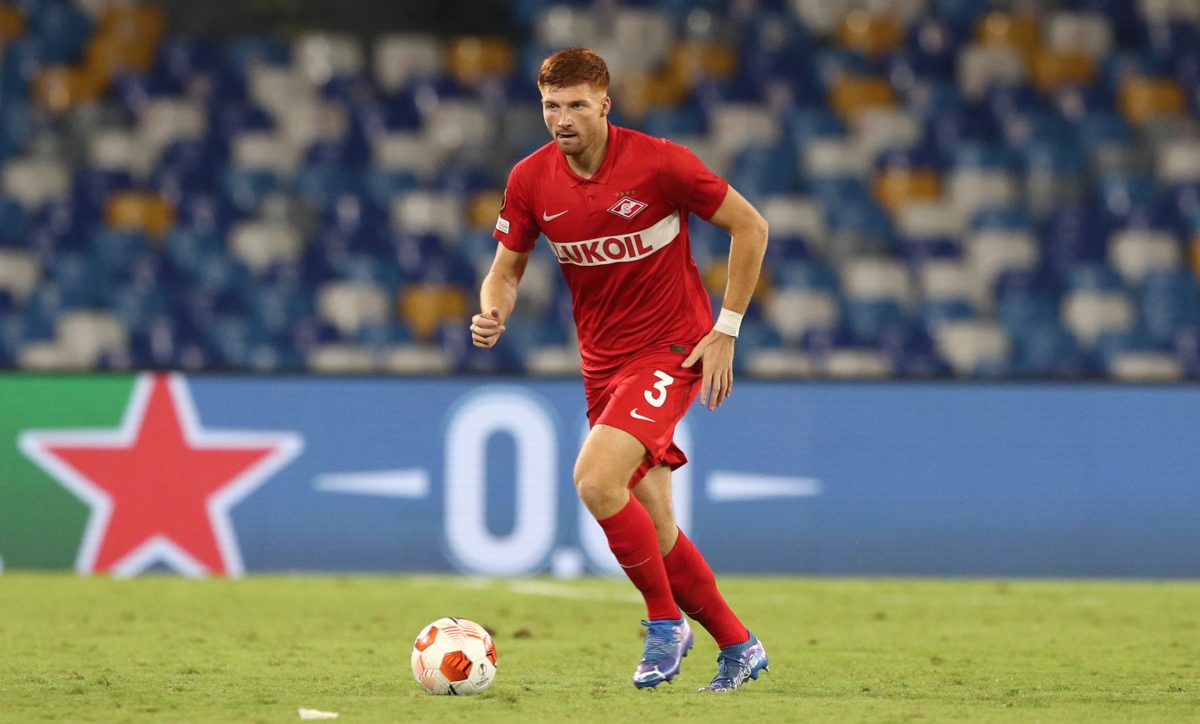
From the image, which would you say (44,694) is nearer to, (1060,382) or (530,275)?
(1060,382)

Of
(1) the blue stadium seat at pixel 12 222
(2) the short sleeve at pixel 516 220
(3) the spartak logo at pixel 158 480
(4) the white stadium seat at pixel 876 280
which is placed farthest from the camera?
(1) the blue stadium seat at pixel 12 222

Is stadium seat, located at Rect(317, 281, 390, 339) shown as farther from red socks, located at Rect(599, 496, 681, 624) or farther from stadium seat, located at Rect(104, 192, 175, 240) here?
red socks, located at Rect(599, 496, 681, 624)

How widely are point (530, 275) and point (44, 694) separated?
29.8ft

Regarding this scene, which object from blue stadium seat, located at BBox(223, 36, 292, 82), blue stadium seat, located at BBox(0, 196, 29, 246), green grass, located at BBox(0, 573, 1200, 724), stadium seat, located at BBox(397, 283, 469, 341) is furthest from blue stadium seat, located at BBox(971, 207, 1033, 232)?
blue stadium seat, located at BBox(0, 196, 29, 246)

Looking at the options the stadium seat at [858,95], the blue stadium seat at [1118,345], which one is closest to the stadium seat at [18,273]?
the stadium seat at [858,95]

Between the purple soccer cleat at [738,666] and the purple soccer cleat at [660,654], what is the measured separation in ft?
0.65

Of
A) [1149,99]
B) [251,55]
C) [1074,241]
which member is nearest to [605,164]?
[1074,241]

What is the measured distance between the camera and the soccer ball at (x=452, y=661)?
211 inches

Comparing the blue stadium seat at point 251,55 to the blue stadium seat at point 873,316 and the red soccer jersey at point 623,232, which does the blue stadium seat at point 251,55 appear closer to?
the blue stadium seat at point 873,316

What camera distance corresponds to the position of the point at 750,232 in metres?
5.48

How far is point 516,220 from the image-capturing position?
573 cm

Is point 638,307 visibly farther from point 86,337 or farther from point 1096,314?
point 86,337

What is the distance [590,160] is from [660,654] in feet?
5.18

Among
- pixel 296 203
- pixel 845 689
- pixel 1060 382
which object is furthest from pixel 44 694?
pixel 296 203
